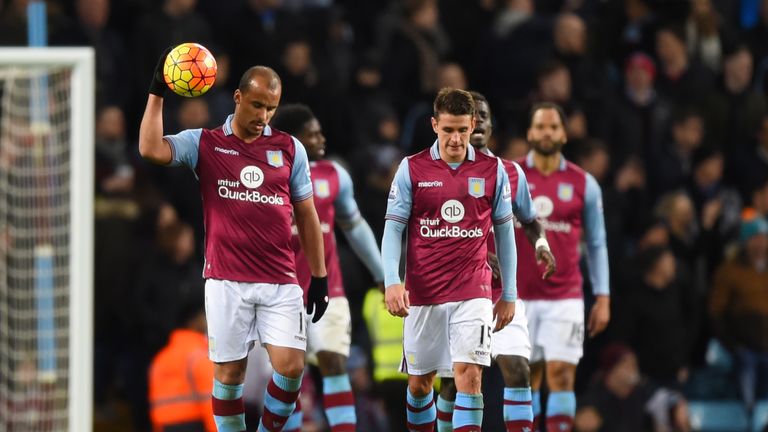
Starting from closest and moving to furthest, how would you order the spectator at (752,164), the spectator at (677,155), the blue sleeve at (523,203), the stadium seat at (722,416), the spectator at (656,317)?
the blue sleeve at (523,203) < the spectator at (656,317) < the stadium seat at (722,416) < the spectator at (677,155) < the spectator at (752,164)

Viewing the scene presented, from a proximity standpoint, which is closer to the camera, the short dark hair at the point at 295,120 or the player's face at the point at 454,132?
the player's face at the point at 454,132

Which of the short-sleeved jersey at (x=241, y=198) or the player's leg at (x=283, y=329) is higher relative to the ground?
the short-sleeved jersey at (x=241, y=198)

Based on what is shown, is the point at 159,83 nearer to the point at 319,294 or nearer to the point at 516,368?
the point at 319,294

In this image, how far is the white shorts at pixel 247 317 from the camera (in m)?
9.29

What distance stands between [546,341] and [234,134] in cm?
302

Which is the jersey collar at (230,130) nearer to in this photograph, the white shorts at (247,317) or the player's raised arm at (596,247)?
the white shorts at (247,317)

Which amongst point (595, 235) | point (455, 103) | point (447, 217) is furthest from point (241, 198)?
point (595, 235)

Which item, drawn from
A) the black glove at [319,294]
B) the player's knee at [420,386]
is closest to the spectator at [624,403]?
the player's knee at [420,386]

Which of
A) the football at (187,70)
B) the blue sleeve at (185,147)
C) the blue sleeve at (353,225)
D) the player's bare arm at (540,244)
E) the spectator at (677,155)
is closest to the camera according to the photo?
the football at (187,70)

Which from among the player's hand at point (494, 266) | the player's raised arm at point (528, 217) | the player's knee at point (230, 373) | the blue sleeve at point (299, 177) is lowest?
the player's knee at point (230, 373)

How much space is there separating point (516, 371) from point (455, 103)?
1.95 metres

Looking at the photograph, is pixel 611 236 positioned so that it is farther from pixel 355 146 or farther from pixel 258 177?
pixel 258 177

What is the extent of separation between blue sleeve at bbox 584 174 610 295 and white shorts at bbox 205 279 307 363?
272 centimetres

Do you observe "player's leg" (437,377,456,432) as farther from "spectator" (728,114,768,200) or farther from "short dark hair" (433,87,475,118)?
"spectator" (728,114,768,200)
